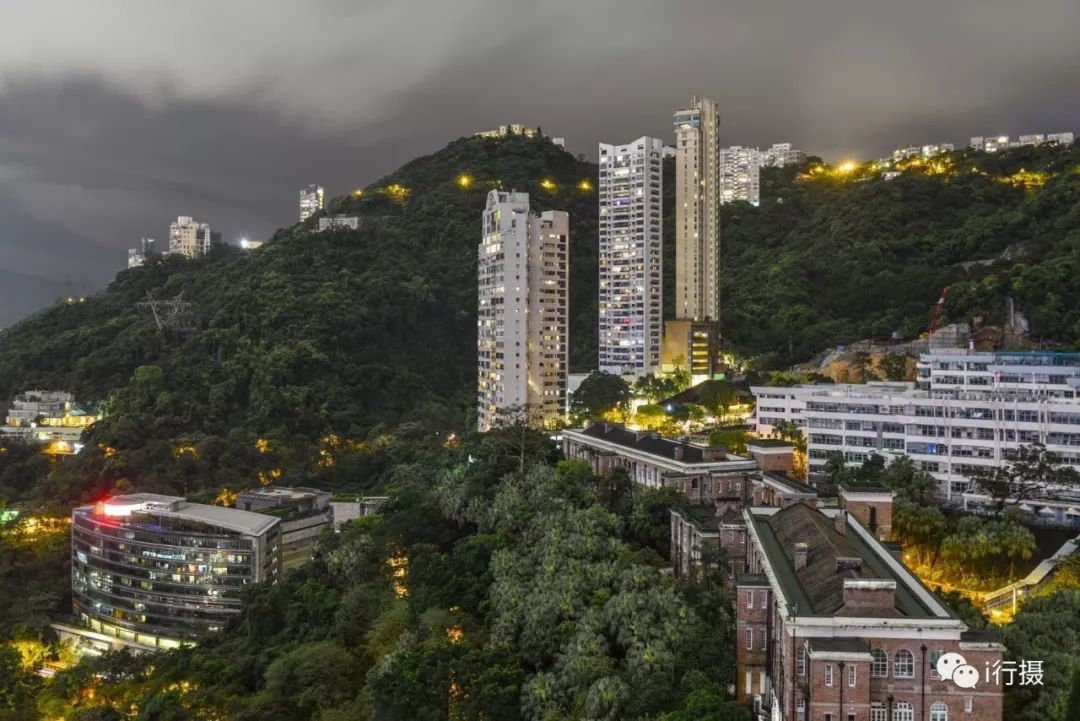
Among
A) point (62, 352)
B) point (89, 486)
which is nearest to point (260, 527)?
point (89, 486)

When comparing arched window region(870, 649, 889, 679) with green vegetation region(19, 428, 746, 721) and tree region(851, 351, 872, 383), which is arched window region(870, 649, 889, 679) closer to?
green vegetation region(19, 428, 746, 721)

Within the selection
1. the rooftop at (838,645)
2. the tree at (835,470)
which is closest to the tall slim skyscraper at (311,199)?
the tree at (835,470)

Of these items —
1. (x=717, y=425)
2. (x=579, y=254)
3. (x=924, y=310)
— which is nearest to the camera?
(x=717, y=425)

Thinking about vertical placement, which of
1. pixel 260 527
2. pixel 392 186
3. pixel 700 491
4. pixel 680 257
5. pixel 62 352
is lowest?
pixel 260 527

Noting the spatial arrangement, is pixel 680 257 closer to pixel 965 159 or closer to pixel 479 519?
pixel 965 159

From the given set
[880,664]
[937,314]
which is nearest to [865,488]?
[880,664]

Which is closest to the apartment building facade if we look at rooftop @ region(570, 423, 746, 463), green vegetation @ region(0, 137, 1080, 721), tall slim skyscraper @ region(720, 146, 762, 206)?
green vegetation @ region(0, 137, 1080, 721)
